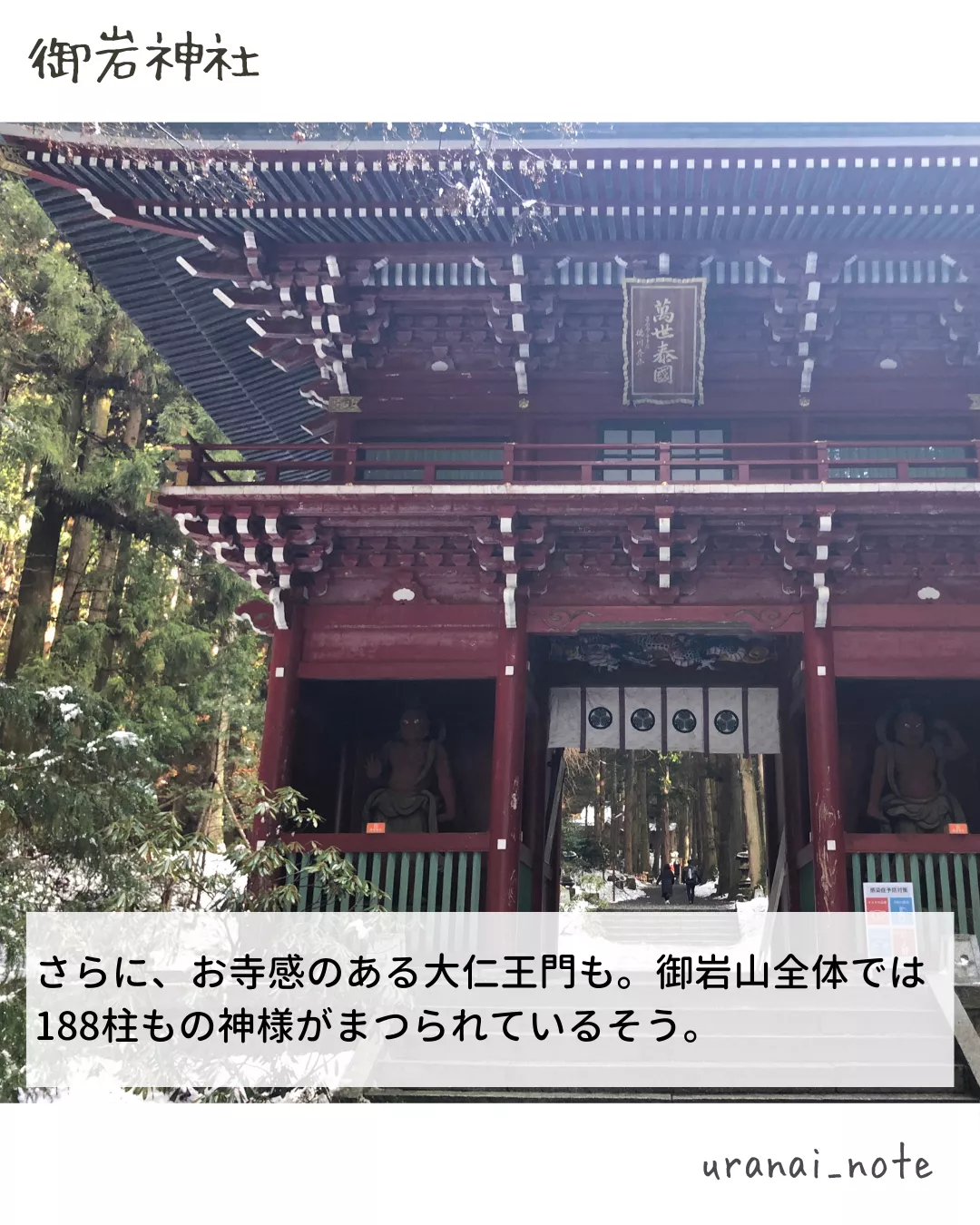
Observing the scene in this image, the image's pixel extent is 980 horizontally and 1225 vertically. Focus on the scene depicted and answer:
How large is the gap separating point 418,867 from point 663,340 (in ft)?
19.5

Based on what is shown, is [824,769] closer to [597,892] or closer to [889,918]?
[889,918]

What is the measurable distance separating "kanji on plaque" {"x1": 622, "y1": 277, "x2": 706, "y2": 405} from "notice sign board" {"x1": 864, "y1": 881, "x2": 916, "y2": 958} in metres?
5.29

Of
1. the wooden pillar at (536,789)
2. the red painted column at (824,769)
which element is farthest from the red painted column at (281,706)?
the red painted column at (824,769)

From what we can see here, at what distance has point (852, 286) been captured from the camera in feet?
33.4

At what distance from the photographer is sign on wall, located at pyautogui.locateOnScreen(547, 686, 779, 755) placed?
39.2ft

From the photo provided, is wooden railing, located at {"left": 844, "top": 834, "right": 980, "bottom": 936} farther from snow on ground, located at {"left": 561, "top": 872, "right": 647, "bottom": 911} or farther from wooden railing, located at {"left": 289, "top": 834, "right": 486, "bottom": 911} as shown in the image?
snow on ground, located at {"left": 561, "top": 872, "right": 647, "bottom": 911}

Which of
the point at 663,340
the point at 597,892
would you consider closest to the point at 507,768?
the point at 663,340

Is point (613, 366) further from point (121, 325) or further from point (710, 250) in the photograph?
point (121, 325)

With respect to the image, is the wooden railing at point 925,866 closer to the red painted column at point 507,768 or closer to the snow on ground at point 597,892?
the red painted column at point 507,768

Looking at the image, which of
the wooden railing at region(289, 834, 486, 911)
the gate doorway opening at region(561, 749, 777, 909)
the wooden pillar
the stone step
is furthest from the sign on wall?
the gate doorway opening at region(561, 749, 777, 909)

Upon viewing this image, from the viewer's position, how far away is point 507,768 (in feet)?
31.7

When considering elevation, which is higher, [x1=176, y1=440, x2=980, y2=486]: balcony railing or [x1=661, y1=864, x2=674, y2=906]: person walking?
[x1=176, y1=440, x2=980, y2=486]: balcony railing

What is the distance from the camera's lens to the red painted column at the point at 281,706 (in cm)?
991

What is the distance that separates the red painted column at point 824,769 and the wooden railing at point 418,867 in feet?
10.8
